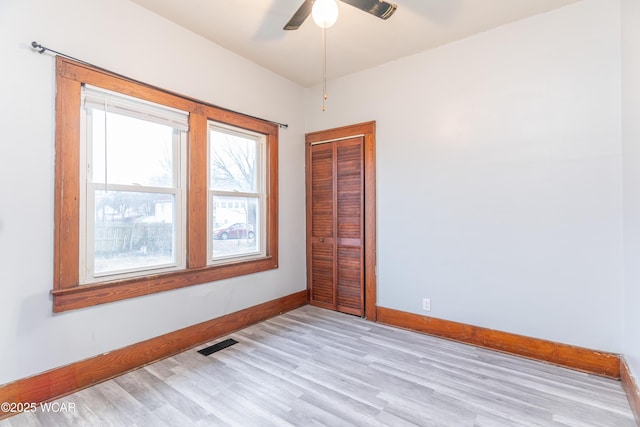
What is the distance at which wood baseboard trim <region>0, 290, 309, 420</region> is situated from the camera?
1.91 m

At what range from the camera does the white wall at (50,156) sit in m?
1.87

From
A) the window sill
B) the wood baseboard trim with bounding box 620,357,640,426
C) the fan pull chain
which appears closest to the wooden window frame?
the window sill

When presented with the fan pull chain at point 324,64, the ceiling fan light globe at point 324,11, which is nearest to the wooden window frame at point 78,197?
the fan pull chain at point 324,64

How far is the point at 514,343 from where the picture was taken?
2.62 meters

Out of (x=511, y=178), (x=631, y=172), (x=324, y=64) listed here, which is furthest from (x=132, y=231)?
(x=631, y=172)

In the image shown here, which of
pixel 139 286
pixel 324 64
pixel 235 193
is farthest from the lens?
pixel 324 64

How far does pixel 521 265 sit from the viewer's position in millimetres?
2617

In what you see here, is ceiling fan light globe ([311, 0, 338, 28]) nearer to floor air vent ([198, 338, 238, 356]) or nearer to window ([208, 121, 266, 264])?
window ([208, 121, 266, 264])

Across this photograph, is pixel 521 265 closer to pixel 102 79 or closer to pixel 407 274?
pixel 407 274

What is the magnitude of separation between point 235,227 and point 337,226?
1231 millimetres

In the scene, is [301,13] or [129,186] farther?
[129,186]

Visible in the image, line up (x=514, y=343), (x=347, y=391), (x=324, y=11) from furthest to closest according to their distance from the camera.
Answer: (x=514, y=343) → (x=347, y=391) → (x=324, y=11)

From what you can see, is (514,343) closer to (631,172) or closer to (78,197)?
(631,172)

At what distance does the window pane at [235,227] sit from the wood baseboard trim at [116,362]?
0.67 meters
